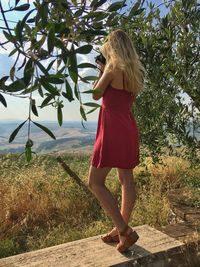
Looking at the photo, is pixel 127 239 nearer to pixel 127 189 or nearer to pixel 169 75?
pixel 127 189

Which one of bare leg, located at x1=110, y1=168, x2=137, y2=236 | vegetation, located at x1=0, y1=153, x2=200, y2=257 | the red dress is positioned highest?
the red dress

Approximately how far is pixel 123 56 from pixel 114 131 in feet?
2.15

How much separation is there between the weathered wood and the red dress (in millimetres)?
839

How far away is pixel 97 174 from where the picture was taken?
4.15 meters

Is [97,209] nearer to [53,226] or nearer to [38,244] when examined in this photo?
[53,226]

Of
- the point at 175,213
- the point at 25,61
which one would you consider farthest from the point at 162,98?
the point at 25,61

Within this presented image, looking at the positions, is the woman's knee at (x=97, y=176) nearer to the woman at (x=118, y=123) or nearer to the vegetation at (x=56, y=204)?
the woman at (x=118, y=123)

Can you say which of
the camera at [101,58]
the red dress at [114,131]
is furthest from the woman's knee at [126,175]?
the camera at [101,58]

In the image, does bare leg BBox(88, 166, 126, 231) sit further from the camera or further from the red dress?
the camera

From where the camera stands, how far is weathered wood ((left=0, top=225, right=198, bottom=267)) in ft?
13.6

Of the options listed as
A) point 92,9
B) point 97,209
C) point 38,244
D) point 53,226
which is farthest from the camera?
point 97,209

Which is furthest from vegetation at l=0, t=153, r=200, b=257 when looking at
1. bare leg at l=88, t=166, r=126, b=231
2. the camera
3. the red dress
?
the camera

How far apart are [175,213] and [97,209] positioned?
1698mm

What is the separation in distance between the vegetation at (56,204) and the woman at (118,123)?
160 cm
